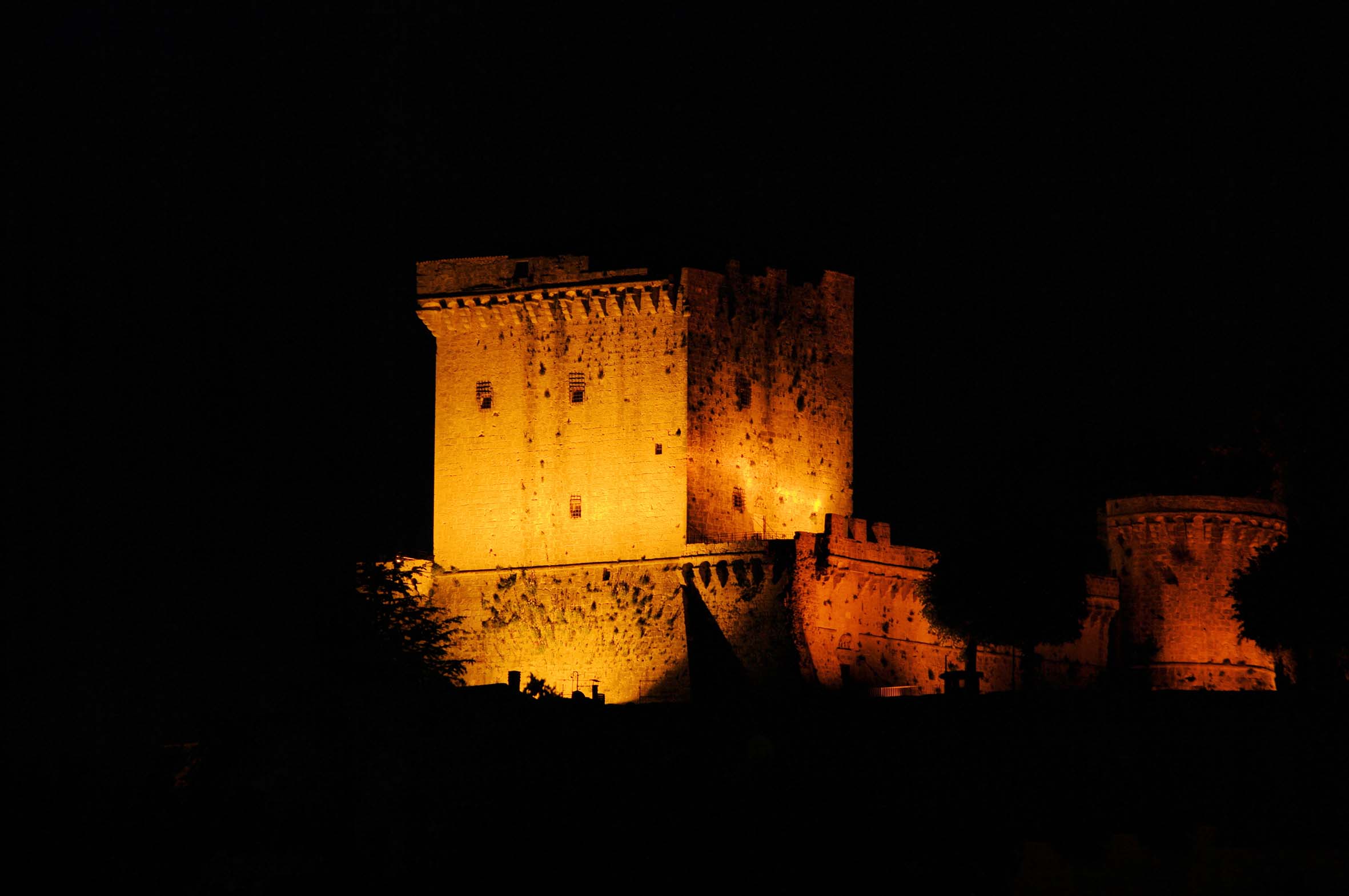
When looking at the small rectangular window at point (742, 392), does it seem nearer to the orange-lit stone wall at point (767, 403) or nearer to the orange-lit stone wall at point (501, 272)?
the orange-lit stone wall at point (767, 403)

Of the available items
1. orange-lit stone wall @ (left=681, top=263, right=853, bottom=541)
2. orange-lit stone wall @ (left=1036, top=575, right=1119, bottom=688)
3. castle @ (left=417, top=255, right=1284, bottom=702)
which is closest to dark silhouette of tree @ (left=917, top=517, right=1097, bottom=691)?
castle @ (left=417, top=255, right=1284, bottom=702)

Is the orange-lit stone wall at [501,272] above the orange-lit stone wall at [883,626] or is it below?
above

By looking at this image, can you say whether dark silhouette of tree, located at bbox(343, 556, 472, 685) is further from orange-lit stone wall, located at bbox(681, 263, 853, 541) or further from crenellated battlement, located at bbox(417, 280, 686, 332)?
orange-lit stone wall, located at bbox(681, 263, 853, 541)

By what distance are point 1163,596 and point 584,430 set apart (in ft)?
47.5

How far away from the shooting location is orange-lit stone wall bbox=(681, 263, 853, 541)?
214 feet

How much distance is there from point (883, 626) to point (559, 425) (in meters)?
8.70

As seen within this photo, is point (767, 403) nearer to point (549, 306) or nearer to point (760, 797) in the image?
point (549, 306)

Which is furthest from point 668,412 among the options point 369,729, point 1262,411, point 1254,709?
point 1262,411

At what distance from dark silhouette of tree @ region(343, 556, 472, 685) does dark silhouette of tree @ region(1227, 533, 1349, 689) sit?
18.0m

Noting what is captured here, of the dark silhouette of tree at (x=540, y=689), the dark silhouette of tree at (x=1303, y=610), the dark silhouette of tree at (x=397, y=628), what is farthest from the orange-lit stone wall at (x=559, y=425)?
the dark silhouette of tree at (x=1303, y=610)

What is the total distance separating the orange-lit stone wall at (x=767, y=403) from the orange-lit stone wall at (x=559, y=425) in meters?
0.58

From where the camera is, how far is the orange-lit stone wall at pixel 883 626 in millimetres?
64000

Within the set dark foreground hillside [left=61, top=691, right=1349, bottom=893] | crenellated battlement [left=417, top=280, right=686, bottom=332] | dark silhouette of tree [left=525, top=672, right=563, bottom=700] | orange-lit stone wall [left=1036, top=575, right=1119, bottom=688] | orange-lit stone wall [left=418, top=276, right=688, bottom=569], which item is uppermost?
crenellated battlement [left=417, top=280, right=686, bottom=332]

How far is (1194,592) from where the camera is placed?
68.5 m
